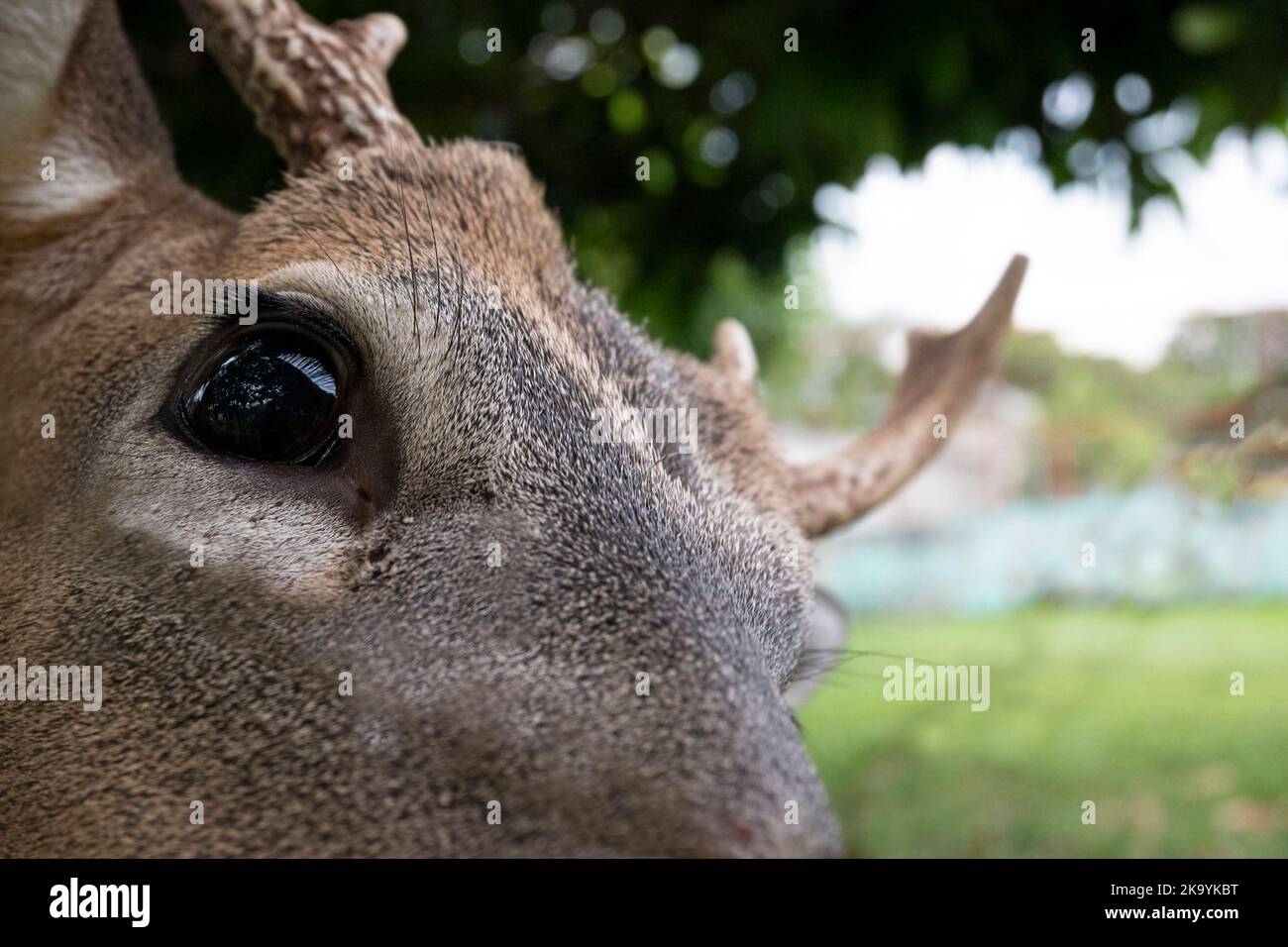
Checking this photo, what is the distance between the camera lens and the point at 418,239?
3.04 m

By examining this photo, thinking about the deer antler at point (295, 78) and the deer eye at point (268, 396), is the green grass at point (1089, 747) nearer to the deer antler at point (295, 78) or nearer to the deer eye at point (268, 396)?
the deer antler at point (295, 78)

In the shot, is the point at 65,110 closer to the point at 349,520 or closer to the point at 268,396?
the point at 268,396

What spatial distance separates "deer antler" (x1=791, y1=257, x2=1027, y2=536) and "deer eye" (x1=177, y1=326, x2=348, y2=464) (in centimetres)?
184

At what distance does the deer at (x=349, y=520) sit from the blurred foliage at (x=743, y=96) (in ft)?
5.54

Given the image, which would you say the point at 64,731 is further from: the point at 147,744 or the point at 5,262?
the point at 5,262

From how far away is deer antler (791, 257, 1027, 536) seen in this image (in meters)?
4.17

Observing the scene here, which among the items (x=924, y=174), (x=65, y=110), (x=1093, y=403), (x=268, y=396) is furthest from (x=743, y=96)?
(x=1093, y=403)

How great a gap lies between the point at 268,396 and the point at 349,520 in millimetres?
353

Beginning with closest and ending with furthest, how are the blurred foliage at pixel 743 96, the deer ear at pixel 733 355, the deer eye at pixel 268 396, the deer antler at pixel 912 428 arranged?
the deer eye at pixel 268 396, the deer antler at pixel 912 428, the deer ear at pixel 733 355, the blurred foliage at pixel 743 96

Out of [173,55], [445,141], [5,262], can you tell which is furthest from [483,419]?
[173,55]

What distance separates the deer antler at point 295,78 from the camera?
3.27 metres

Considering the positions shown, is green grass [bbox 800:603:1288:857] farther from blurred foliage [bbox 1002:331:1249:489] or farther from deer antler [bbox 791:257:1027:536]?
deer antler [bbox 791:257:1027:536]

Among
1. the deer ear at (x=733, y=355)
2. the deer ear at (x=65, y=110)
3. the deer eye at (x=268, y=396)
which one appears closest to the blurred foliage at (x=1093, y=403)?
the deer ear at (x=733, y=355)
